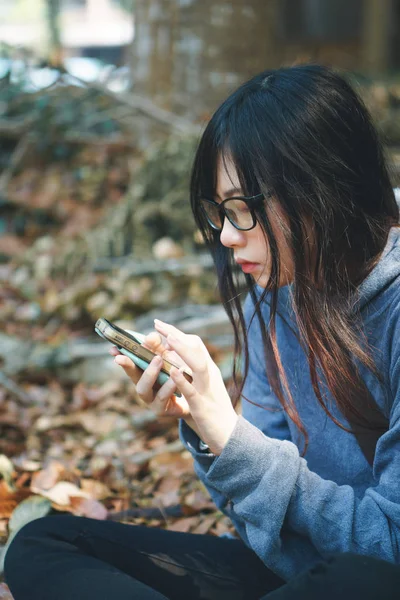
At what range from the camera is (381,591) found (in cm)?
134

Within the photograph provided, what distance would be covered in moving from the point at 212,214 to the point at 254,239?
0.15 m

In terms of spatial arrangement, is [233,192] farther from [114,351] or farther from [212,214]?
[114,351]

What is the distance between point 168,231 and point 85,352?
1258mm

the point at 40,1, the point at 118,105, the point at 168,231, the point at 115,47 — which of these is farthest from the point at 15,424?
the point at 40,1

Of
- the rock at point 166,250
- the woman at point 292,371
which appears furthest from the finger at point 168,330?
the rock at point 166,250

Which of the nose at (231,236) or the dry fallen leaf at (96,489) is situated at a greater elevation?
the nose at (231,236)

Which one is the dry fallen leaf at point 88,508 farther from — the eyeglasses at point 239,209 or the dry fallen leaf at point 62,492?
the eyeglasses at point 239,209

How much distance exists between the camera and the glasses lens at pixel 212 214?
1791 millimetres

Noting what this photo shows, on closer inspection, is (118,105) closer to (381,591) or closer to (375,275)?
(375,275)

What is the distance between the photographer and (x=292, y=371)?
1.87m

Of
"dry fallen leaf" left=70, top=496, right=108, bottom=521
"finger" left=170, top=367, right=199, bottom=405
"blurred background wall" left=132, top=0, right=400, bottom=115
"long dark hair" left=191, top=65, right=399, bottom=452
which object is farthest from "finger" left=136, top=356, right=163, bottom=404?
"blurred background wall" left=132, top=0, right=400, bottom=115

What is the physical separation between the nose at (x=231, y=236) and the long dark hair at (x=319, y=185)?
0.06 metres

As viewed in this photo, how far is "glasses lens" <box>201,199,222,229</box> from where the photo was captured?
179 cm

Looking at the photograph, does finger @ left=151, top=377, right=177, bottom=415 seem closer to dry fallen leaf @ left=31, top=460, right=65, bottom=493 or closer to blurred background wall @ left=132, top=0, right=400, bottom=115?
dry fallen leaf @ left=31, top=460, right=65, bottom=493
